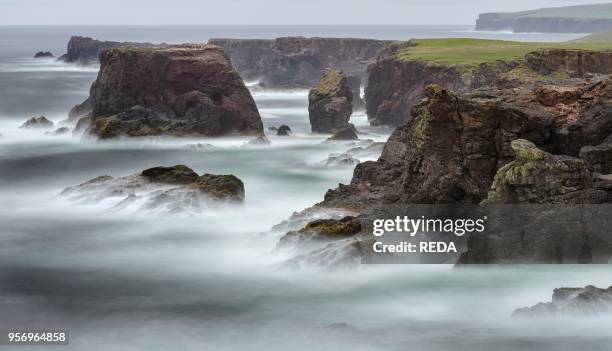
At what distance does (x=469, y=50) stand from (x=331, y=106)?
17.0 m

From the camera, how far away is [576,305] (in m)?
27.0

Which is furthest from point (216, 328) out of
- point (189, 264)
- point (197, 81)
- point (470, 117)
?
point (197, 81)

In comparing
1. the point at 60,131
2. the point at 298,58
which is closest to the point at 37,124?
the point at 60,131

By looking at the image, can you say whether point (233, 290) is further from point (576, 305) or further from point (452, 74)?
point (452, 74)

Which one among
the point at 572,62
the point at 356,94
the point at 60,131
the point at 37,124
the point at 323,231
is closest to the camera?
the point at 323,231

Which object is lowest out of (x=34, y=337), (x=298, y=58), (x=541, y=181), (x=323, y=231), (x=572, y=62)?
(x=298, y=58)

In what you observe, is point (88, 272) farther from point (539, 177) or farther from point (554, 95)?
point (554, 95)

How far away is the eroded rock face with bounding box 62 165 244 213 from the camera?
4369cm

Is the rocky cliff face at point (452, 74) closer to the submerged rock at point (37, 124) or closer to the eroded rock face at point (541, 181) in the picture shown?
the eroded rock face at point (541, 181)

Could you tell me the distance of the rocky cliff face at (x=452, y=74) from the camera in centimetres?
6794

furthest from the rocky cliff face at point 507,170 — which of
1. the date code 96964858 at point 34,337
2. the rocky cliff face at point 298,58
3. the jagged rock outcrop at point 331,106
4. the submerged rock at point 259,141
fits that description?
A: the rocky cliff face at point 298,58

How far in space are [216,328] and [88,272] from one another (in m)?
8.54

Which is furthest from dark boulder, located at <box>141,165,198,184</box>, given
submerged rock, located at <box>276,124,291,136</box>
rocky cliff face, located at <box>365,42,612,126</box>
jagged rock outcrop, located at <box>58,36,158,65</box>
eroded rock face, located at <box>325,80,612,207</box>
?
jagged rock outcrop, located at <box>58,36,158,65</box>

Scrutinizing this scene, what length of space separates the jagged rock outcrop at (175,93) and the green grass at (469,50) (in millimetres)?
17092
